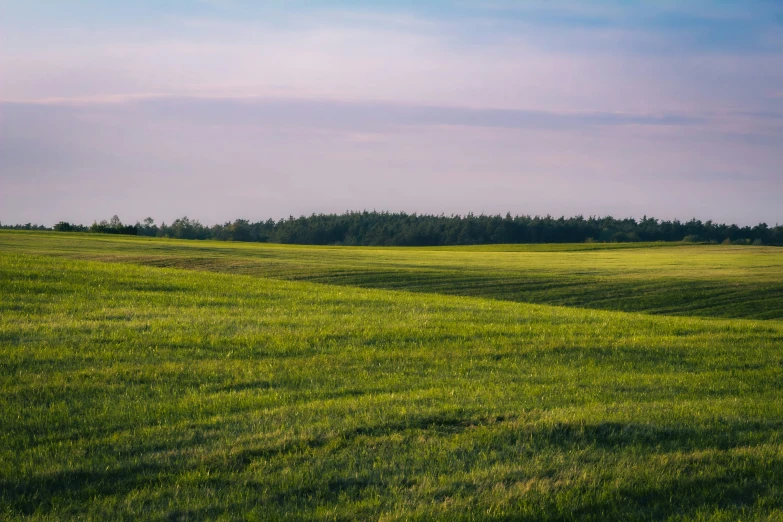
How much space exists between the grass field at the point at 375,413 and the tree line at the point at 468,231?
117303 mm

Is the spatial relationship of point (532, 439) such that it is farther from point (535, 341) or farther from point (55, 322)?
point (55, 322)

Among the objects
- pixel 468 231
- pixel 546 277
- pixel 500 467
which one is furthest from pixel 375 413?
pixel 468 231

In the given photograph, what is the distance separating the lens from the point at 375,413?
838 cm

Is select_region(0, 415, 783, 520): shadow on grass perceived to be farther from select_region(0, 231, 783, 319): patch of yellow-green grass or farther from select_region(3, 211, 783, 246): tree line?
select_region(3, 211, 783, 246): tree line

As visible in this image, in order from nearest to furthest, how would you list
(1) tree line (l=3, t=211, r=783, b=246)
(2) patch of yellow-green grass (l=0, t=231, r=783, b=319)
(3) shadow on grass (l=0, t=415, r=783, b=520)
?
(3) shadow on grass (l=0, t=415, r=783, b=520), (2) patch of yellow-green grass (l=0, t=231, r=783, b=319), (1) tree line (l=3, t=211, r=783, b=246)

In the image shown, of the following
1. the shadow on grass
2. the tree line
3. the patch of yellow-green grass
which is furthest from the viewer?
the tree line

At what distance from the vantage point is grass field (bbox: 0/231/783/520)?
6.30 metres

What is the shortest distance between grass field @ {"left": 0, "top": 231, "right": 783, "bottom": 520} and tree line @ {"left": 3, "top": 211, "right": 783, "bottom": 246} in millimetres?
117303

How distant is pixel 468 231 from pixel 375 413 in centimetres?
13374

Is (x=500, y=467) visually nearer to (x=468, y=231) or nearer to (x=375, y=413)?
(x=375, y=413)

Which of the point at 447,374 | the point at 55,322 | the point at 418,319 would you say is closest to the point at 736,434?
the point at 447,374

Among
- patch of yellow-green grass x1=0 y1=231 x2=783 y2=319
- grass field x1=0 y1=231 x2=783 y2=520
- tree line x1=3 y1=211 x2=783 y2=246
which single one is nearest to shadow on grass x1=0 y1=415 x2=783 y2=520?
grass field x1=0 y1=231 x2=783 y2=520

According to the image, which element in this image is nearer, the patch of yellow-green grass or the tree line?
the patch of yellow-green grass

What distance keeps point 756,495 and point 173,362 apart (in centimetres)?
817
